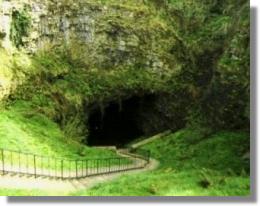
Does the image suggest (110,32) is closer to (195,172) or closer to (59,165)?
(59,165)

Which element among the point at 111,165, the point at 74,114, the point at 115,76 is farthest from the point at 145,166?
the point at 115,76

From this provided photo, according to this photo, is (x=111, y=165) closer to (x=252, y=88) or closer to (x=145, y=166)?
(x=145, y=166)

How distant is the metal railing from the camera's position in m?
10.2

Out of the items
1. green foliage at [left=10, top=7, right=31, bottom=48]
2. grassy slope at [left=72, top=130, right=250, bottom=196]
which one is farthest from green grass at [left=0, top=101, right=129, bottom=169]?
green foliage at [left=10, top=7, right=31, bottom=48]

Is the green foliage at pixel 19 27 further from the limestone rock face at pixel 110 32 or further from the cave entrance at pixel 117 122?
the cave entrance at pixel 117 122

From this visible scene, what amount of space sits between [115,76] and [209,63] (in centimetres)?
290

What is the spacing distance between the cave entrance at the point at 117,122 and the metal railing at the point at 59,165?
210 centimetres

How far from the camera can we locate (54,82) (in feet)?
50.8

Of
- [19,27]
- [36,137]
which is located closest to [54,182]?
[36,137]

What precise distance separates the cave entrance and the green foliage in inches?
111

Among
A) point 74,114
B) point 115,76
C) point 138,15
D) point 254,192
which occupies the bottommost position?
point 254,192

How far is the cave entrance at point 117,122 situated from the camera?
15.1m

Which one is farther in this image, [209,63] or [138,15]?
[138,15]

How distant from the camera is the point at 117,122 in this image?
16625 mm
